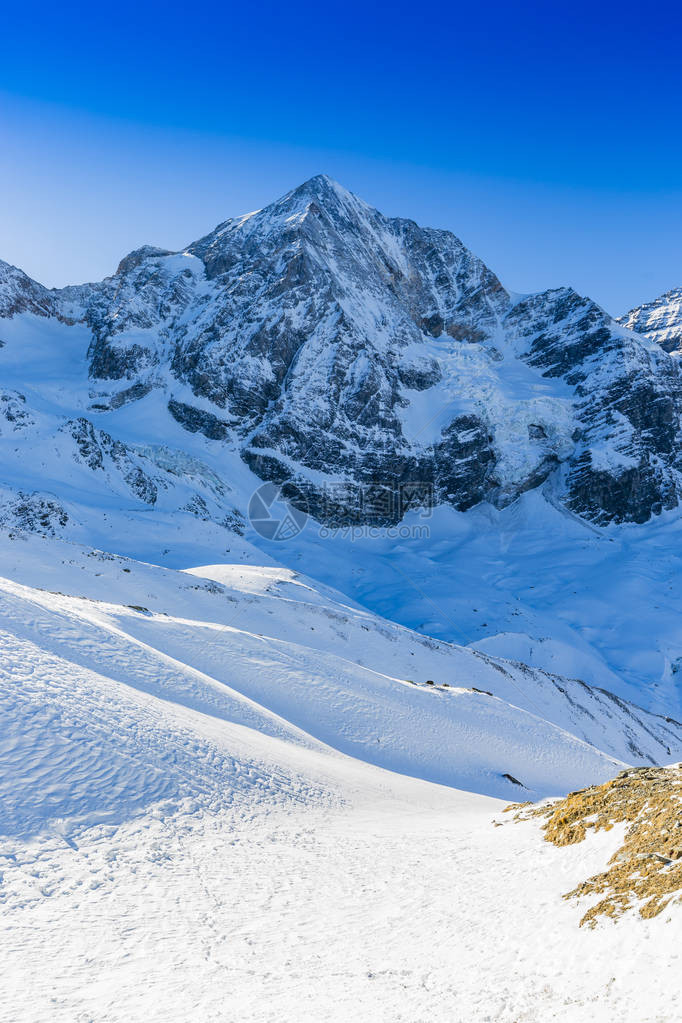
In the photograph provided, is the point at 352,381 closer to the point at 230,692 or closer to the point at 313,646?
the point at 313,646

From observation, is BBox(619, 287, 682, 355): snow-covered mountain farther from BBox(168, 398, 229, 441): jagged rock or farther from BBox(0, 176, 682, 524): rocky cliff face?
BBox(168, 398, 229, 441): jagged rock

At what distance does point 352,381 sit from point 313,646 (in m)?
80.1

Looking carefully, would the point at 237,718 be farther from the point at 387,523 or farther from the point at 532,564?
the point at 387,523

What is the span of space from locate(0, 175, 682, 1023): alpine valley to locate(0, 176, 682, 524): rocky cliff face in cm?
67

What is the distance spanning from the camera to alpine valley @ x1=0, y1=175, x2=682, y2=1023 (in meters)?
6.39

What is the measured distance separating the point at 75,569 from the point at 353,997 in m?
26.1

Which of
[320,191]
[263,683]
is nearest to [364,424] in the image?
[320,191]

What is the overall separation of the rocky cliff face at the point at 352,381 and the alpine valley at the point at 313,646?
0.67 metres

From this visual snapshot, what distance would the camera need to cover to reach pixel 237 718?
1653 centimetres

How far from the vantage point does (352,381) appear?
10231 centimetres

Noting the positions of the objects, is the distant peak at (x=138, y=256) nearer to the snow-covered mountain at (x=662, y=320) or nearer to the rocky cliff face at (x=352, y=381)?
the rocky cliff face at (x=352, y=381)

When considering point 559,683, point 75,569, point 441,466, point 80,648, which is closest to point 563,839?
point 80,648

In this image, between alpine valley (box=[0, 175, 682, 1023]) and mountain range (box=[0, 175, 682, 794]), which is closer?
alpine valley (box=[0, 175, 682, 1023])

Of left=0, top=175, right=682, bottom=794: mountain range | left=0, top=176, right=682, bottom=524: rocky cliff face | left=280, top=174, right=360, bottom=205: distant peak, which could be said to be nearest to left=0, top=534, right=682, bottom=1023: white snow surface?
left=0, top=175, right=682, bottom=794: mountain range
